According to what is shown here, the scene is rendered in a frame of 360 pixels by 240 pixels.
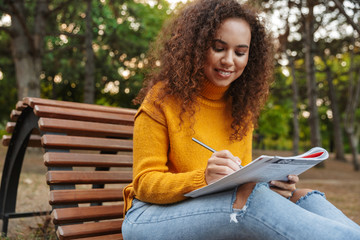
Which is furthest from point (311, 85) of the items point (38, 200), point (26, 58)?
point (38, 200)

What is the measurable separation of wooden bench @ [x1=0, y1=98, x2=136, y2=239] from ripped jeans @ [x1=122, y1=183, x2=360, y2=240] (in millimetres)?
529

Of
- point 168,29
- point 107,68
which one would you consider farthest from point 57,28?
point 168,29

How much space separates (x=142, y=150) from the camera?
1.86m

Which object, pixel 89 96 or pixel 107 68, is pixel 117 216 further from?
pixel 107 68

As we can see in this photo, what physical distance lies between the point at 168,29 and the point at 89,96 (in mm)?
8102

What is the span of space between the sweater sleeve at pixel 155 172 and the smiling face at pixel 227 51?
1.31ft

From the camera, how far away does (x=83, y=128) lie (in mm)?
2514

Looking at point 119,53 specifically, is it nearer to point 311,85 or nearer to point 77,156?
point 311,85

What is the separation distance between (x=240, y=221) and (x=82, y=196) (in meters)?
1.10

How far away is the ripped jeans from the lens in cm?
142

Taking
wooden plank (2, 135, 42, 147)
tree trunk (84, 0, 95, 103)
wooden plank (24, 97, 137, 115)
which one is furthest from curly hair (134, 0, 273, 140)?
tree trunk (84, 0, 95, 103)

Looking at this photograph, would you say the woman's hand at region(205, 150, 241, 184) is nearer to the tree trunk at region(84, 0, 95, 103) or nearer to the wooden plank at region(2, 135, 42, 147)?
the wooden plank at region(2, 135, 42, 147)

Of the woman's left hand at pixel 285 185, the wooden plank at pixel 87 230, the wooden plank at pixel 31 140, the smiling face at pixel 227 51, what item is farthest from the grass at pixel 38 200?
the woman's left hand at pixel 285 185

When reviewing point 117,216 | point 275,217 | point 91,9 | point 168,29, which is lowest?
point 117,216
